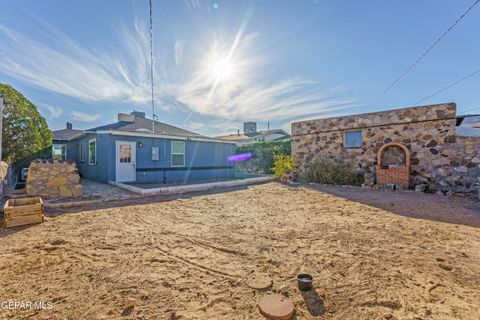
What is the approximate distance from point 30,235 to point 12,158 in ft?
27.7

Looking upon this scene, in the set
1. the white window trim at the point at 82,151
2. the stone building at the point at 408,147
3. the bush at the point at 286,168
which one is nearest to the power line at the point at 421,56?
the stone building at the point at 408,147

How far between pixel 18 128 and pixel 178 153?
6563 millimetres

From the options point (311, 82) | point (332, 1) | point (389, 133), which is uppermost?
point (332, 1)

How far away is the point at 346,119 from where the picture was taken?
32.4ft

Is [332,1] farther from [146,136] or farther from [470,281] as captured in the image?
[146,136]

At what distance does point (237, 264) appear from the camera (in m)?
2.67

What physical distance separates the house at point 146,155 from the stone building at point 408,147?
6143 millimetres

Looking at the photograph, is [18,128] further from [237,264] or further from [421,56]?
[421,56]

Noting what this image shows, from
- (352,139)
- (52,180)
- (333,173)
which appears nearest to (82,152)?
(52,180)

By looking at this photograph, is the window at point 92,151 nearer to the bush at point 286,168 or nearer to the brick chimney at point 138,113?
the brick chimney at point 138,113

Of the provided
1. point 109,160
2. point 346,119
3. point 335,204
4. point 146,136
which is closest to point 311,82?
point 346,119

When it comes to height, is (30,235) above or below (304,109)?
below

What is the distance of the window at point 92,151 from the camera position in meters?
10.6

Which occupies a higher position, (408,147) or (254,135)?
(254,135)
